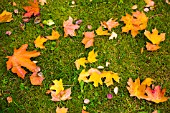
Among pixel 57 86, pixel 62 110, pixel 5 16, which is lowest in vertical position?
pixel 62 110

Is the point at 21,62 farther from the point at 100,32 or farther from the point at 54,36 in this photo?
the point at 100,32

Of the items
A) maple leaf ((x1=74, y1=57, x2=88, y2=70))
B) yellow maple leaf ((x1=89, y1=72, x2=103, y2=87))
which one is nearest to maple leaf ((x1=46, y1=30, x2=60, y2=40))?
maple leaf ((x1=74, y1=57, x2=88, y2=70))

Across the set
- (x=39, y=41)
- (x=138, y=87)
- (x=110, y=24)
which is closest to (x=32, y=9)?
(x=39, y=41)

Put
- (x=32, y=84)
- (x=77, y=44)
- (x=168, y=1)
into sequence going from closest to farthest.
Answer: (x=32, y=84)
(x=77, y=44)
(x=168, y=1)

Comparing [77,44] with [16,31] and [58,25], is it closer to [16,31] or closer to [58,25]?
[58,25]

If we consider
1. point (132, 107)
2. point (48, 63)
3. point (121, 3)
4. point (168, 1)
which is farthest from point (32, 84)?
point (168, 1)

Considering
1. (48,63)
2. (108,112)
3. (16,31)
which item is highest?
(16,31)

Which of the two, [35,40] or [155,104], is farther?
[35,40]
